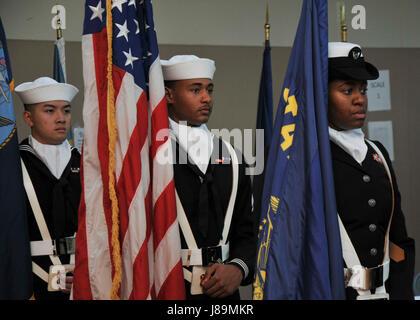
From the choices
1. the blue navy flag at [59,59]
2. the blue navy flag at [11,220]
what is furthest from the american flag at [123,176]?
the blue navy flag at [59,59]

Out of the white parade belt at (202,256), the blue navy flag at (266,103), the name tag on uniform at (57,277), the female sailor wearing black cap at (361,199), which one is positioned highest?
the blue navy flag at (266,103)

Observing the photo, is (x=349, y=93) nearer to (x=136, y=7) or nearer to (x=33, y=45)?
(x=136, y=7)

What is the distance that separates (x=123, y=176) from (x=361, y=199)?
3.45 feet

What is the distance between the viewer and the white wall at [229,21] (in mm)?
5176

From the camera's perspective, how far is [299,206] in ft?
6.24

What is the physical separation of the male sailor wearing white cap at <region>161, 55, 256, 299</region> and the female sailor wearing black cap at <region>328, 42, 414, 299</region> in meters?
0.66

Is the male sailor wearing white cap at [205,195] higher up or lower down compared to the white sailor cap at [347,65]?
lower down

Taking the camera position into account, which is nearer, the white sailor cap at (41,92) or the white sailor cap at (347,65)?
the white sailor cap at (347,65)

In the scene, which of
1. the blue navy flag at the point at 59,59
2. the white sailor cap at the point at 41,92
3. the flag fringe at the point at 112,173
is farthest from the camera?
the blue navy flag at the point at 59,59

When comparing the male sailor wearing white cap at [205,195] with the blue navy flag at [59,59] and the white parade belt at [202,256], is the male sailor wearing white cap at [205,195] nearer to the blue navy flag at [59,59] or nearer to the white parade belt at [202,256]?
the white parade belt at [202,256]

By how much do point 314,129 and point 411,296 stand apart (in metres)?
1.02

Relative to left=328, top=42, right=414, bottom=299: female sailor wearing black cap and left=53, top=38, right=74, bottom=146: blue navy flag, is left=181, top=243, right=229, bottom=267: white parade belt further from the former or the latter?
left=53, top=38, right=74, bottom=146: blue navy flag

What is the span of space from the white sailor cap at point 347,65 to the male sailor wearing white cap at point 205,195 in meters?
0.76

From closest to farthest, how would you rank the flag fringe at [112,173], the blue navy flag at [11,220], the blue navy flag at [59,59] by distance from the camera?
the flag fringe at [112,173]
the blue navy flag at [11,220]
the blue navy flag at [59,59]
